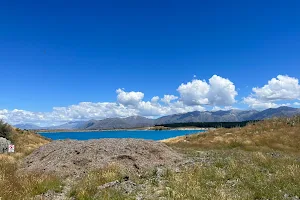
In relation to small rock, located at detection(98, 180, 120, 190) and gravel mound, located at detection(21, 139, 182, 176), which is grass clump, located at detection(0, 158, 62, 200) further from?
gravel mound, located at detection(21, 139, 182, 176)

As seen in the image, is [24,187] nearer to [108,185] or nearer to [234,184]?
[108,185]

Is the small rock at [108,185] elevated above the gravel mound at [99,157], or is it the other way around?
the gravel mound at [99,157]

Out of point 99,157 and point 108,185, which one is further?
point 99,157

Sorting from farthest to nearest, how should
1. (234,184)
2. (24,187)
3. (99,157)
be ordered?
(99,157), (234,184), (24,187)

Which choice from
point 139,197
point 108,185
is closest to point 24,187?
point 108,185

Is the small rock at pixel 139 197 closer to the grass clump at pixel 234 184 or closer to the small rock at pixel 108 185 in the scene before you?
the grass clump at pixel 234 184

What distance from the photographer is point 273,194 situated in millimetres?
12922

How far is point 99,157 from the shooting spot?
24.5m

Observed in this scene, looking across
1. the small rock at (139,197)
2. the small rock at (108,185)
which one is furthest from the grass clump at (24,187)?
the small rock at (139,197)

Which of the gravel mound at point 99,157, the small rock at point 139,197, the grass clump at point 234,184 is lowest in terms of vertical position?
the small rock at point 139,197

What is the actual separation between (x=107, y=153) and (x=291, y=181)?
14.5 metres

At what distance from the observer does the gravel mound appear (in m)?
22.4

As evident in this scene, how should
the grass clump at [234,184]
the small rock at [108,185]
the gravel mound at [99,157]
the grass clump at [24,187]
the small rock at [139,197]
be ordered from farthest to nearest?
the gravel mound at [99,157] < the small rock at [108,185] < the small rock at [139,197] < the grass clump at [234,184] < the grass clump at [24,187]

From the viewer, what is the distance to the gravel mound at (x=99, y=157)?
22.4m
